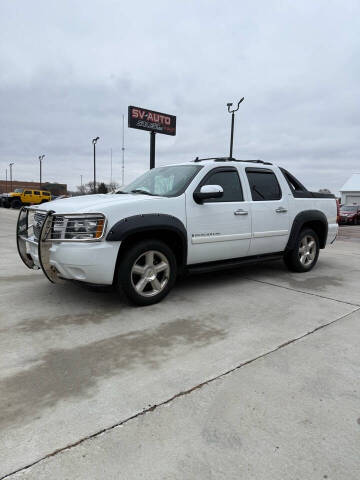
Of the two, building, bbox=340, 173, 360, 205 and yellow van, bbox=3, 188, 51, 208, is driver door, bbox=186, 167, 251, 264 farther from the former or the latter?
building, bbox=340, 173, 360, 205

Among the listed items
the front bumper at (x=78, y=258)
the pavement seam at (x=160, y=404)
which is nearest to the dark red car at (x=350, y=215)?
the pavement seam at (x=160, y=404)

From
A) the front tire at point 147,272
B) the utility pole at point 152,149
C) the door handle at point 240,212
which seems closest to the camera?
the front tire at point 147,272

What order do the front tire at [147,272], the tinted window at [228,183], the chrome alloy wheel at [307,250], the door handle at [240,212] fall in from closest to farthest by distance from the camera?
1. the front tire at [147,272]
2. the tinted window at [228,183]
3. the door handle at [240,212]
4. the chrome alloy wheel at [307,250]

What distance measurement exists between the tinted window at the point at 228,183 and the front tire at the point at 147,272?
1.12m

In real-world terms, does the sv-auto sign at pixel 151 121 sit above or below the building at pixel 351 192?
above

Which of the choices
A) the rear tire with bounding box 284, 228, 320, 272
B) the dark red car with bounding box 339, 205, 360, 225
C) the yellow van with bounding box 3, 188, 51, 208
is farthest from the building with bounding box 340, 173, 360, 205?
the rear tire with bounding box 284, 228, 320, 272

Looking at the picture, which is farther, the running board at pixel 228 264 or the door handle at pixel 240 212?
the door handle at pixel 240 212

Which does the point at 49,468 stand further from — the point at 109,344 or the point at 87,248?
the point at 87,248

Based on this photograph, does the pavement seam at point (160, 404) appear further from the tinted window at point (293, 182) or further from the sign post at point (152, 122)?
the sign post at point (152, 122)

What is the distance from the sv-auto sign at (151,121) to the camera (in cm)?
2415

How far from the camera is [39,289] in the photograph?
4922mm

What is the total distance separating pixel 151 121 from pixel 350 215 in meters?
15.4

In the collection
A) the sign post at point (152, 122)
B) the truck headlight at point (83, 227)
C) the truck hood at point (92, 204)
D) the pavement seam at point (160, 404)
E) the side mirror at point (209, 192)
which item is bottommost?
the pavement seam at point (160, 404)

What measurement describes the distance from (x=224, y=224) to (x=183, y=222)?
0.71 metres
